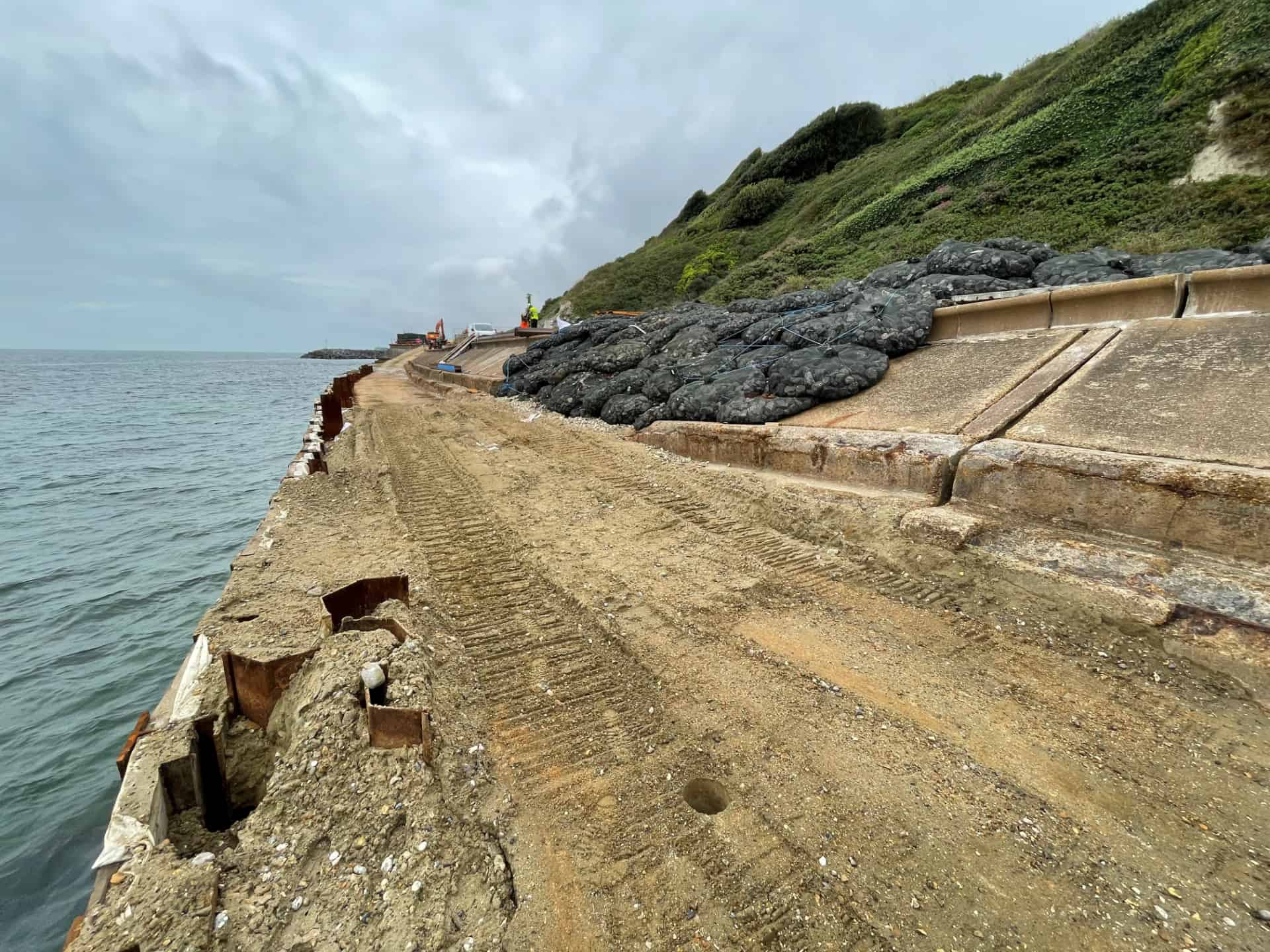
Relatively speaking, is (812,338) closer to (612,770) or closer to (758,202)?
(612,770)

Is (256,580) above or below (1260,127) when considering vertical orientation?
below

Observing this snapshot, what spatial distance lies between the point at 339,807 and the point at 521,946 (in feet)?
2.79

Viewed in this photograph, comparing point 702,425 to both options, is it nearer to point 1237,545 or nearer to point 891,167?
point 1237,545

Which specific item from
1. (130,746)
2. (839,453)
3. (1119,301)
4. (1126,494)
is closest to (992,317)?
(1119,301)

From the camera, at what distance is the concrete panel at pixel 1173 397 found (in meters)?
3.69

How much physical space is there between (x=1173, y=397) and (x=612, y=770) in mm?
5104

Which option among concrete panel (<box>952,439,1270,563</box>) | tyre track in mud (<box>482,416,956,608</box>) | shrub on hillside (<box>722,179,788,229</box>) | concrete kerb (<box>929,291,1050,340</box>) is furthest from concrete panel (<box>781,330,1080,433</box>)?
shrub on hillside (<box>722,179,788,229</box>)

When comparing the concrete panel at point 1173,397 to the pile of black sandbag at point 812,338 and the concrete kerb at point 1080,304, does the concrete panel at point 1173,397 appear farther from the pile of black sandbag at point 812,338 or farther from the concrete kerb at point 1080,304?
the pile of black sandbag at point 812,338

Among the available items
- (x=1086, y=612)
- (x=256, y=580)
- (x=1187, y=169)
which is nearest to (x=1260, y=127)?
(x=1187, y=169)

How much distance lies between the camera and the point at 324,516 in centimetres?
541

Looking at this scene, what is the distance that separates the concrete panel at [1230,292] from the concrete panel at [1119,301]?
0.09m

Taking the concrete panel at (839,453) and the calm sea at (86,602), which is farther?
the concrete panel at (839,453)

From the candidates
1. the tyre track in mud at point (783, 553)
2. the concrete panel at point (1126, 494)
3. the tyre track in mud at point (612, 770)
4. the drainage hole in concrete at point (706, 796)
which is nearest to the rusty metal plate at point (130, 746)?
the tyre track in mud at point (612, 770)

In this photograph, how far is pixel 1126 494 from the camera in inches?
139
